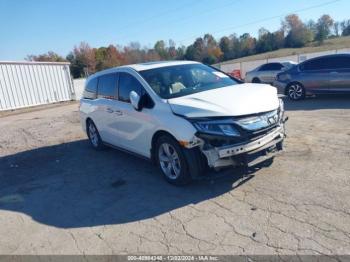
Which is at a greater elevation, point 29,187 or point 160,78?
point 160,78

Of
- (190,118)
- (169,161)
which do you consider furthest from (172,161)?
(190,118)

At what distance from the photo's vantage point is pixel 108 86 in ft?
21.3

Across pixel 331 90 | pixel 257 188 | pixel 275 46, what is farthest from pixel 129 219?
pixel 275 46

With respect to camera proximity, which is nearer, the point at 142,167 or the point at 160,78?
the point at 160,78

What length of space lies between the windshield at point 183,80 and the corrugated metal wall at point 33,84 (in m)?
17.6

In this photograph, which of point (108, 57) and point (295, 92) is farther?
point (108, 57)

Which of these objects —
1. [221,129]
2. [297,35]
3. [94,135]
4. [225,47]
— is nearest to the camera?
[221,129]

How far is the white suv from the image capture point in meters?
4.19

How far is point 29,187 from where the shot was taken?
5.67 metres

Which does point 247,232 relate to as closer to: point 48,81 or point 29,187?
point 29,187

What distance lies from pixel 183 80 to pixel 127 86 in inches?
40.4

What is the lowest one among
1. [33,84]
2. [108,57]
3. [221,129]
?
[221,129]

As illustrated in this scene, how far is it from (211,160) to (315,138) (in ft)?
10.3

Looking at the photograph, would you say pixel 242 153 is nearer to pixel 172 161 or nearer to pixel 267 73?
pixel 172 161
